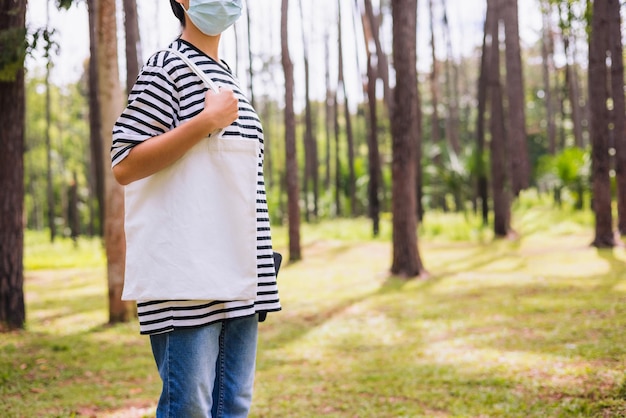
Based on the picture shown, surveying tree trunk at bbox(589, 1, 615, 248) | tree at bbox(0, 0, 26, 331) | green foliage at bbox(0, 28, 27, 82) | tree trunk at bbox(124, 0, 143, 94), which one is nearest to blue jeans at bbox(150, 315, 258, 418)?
green foliage at bbox(0, 28, 27, 82)

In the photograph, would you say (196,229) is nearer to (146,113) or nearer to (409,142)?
(146,113)

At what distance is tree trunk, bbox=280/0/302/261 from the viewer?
47.7 feet

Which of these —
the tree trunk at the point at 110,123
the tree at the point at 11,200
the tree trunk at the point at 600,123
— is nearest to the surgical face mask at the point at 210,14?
the tree at the point at 11,200

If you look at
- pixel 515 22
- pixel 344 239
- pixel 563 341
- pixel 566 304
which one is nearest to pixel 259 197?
pixel 563 341

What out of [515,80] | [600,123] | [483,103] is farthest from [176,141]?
[483,103]

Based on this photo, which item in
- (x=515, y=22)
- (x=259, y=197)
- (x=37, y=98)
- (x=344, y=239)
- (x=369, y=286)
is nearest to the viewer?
(x=259, y=197)

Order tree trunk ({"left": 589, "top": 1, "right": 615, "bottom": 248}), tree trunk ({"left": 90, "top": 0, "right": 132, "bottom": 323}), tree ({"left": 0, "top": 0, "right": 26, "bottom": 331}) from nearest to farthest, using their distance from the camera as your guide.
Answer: tree ({"left": 0, "top": 0, "right": 26, "bottom": 331}) < tree trunk ({"left": 90, "top": 0, "right": 132, "bottom": 323}) < tree trunk ({"left": 589, "top": 1, "right": 615, "bottom": 248})

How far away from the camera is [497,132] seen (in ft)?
57.6

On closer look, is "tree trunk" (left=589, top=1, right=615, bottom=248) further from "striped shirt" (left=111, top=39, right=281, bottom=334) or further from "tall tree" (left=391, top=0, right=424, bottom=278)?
"striped shirt" (left=111, top=39, right=281, bottom=334)

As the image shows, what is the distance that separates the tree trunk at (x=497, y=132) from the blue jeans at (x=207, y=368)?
16.3 metres

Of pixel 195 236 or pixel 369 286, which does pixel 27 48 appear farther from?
pixel 369 286

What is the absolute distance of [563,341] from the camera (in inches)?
246

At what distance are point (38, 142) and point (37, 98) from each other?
278cm

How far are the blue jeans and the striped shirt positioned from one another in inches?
1.8
